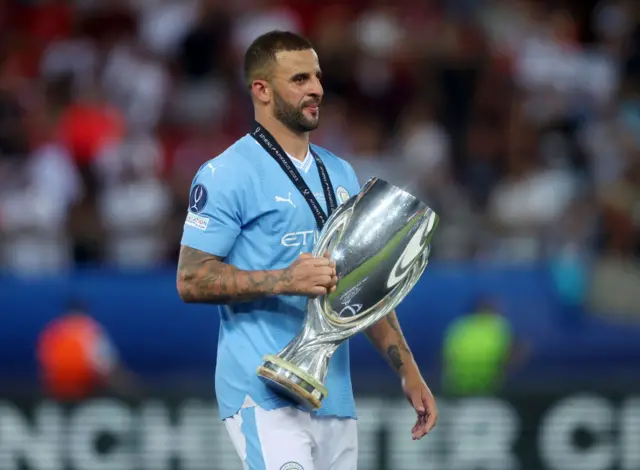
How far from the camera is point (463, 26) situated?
13.3 m

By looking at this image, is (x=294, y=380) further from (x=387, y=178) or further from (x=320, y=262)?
(x=387, y=178)

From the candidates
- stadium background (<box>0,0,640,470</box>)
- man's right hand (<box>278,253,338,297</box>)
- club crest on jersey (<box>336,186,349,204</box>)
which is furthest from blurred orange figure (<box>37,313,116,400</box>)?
man's right hand (<box>278,253,338,297</box>)

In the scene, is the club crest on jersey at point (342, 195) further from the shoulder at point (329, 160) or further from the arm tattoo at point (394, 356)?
the arm tattoo at point (394, 356)

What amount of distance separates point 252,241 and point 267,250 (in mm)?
62

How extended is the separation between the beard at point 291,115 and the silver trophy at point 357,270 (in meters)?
0.33

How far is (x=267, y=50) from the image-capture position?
4492 mm

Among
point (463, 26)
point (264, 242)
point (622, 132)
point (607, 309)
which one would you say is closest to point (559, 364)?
point (607, 309)

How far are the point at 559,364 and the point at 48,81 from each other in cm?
576

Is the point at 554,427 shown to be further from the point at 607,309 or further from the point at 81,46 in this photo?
the point at 81,46

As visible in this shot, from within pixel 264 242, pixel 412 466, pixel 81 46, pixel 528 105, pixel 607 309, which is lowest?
pixel 412 466

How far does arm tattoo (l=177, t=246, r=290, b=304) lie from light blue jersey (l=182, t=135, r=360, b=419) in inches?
1.9

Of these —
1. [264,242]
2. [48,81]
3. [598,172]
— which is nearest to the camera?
[264,242]

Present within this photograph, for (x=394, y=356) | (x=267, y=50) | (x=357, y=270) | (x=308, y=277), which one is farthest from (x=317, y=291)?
(x=267, y=50)

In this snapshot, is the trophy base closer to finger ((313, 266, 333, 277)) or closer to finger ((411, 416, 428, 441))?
finger ((313, 266, 333, 277))
